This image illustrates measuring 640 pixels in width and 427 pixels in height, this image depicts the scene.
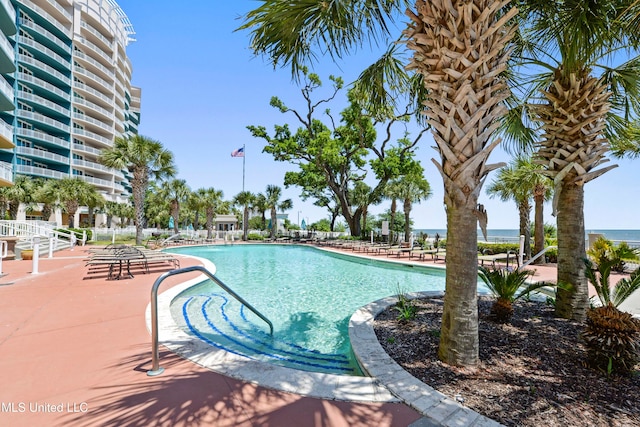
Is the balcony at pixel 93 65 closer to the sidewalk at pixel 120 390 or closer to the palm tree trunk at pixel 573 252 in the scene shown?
the sidewalk at pixel 120 390

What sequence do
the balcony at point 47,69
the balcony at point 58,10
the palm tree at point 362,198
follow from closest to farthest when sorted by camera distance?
the palm tree at point 362,198 → the balcony at point 47,69 → the balcony at point 58,10

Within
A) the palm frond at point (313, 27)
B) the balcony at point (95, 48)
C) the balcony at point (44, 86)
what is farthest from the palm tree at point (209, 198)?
the balcony at point (95, 48)

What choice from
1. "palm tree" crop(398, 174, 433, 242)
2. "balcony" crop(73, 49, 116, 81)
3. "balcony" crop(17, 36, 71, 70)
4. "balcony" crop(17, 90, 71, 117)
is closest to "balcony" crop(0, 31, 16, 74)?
"palm tree" crop(398, 174, 433, 242)

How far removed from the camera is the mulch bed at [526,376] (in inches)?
101

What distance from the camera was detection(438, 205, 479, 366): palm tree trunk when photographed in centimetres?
334

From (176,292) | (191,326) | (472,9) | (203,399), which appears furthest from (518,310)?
(176,292)

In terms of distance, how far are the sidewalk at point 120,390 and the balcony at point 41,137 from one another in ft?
153

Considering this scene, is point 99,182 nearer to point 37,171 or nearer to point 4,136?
point 37,171

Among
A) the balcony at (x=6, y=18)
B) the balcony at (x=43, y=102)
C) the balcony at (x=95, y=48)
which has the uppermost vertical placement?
the balcony at (x=95, y=48)

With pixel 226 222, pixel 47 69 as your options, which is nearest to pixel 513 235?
pixel 226 222

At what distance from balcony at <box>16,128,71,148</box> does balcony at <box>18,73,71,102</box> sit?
597 cm

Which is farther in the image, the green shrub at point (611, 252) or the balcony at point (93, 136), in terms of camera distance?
the balcony at point (93, 136)

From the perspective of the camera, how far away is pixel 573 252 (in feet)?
15.8

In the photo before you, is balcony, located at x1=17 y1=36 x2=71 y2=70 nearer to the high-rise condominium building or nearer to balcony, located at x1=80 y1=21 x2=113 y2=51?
the high-rise condominium building
